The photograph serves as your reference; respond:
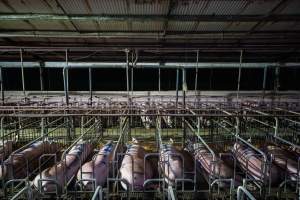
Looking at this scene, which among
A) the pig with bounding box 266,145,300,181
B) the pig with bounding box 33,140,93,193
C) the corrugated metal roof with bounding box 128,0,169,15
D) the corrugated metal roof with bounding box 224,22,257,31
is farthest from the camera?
Answer: the corrugated metal roof with bounding box 224,22,257,31

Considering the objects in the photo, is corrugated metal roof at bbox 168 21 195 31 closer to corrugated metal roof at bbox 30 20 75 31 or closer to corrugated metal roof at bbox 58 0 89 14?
corrugated metal roof at bbox 58 0 89 14

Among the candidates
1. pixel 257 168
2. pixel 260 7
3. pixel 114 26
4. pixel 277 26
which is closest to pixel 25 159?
pixel 257 168

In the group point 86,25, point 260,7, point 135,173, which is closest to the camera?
point 135,173

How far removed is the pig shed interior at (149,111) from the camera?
3.27 meters

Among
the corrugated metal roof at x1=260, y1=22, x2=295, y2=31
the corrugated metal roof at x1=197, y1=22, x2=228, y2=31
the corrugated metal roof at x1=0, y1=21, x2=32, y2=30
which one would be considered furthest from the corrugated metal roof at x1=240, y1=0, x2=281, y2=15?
the corrugated metal roof at x1=0, y1=21, x2=32, y2=30

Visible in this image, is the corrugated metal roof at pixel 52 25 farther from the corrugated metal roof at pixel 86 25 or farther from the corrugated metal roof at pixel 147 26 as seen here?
the corrugated metal roof at pixel 147 26

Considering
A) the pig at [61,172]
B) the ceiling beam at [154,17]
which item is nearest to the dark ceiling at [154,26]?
the ceiling beam at [154,17]

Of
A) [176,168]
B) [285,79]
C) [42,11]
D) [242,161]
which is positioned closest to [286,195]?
[242,161]

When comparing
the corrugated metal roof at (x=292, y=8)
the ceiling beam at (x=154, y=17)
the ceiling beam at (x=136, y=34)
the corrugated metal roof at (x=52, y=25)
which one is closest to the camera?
the corrugated metal roof at (x=292, y=8)

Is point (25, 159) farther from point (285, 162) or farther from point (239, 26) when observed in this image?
point (239, 26)

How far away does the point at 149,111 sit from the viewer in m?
5.66

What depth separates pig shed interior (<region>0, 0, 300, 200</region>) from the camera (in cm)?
327

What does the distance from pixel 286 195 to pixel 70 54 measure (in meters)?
9.04

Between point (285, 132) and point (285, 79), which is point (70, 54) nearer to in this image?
point (285, 132)
